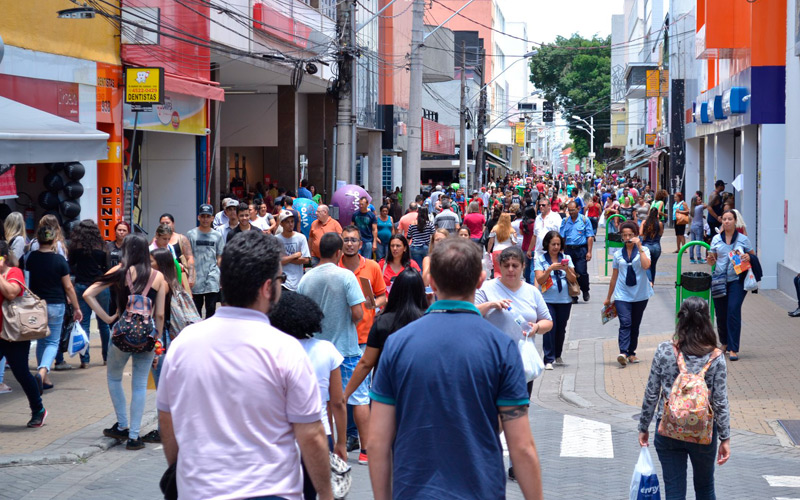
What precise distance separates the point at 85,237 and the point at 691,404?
293 inches

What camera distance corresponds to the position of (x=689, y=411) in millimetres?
5547

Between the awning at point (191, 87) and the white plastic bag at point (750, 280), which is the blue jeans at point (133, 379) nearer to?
the white plastic bag at point (750, 280)

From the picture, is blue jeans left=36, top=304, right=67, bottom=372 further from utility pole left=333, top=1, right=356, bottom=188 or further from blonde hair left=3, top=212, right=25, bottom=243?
utility pole left=333, top=1, right=356, bottom=188

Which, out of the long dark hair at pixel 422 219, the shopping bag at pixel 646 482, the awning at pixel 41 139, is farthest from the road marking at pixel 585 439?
the long dark hair at pixel 422 219

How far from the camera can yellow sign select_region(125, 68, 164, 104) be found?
56.0ft

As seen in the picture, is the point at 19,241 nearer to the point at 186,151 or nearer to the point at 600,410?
the point at 600,410

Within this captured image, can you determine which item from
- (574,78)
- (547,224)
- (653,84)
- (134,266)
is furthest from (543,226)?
(574,78)

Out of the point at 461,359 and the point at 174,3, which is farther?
the point at 174,3

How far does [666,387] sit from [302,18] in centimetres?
2314

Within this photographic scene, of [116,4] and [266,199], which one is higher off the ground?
[116,4]

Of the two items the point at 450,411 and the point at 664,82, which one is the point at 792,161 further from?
the point at 664,82

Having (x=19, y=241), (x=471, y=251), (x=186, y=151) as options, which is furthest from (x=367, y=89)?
(x=471, y=251)

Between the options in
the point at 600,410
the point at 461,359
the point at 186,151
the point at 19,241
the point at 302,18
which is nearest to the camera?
the point at 461,359

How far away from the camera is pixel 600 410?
10070mm
